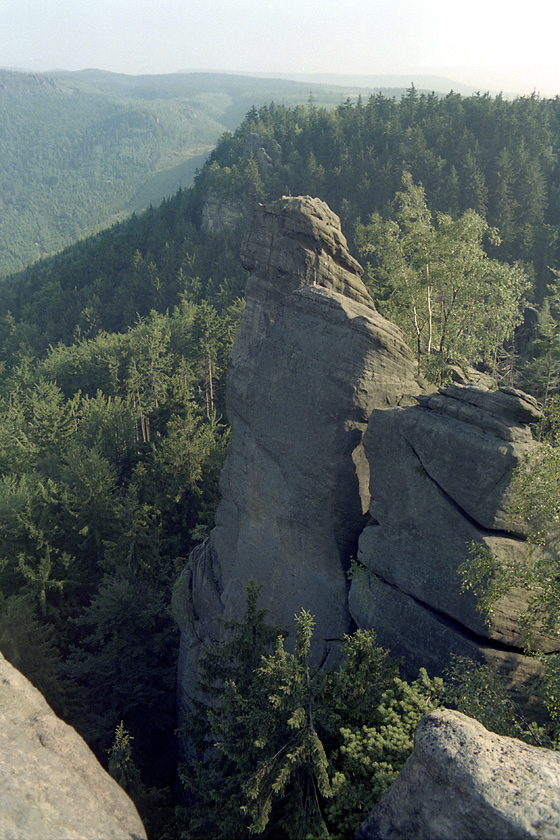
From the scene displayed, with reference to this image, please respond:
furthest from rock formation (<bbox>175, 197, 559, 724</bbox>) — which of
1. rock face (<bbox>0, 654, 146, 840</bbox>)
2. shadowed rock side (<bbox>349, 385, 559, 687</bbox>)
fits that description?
rock face (<bbox>0, 654, 146, 840</bbox>)

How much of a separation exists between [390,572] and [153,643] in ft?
56.8

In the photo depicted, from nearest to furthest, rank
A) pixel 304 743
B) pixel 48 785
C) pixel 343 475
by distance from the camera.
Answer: pixel 48 785
pixel 304 743
pixel 343 475

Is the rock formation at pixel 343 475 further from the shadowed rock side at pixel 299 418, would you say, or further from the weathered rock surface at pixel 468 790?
the weathered rock surface at pixel 468 790

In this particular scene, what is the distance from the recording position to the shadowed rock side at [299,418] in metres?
19.4

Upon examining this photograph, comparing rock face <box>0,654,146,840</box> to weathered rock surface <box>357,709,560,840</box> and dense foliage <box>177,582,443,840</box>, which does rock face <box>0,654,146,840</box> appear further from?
weathered rock surface <box>357,709,560,840</box>

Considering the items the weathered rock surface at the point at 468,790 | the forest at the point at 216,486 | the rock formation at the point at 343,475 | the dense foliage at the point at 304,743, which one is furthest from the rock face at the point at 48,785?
the rock formation at the point at 343,475

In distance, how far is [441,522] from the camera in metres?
16.1

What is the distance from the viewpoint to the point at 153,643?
1148 inches

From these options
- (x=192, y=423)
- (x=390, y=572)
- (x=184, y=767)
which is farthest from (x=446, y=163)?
(x=184, y=767)

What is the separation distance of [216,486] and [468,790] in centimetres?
3057

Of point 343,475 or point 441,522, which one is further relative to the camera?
point 343,475

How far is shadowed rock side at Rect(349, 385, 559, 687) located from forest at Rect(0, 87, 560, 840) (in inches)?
46.1

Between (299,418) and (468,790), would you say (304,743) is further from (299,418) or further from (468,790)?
(299,418)

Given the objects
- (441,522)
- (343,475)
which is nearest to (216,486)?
(343,475)
